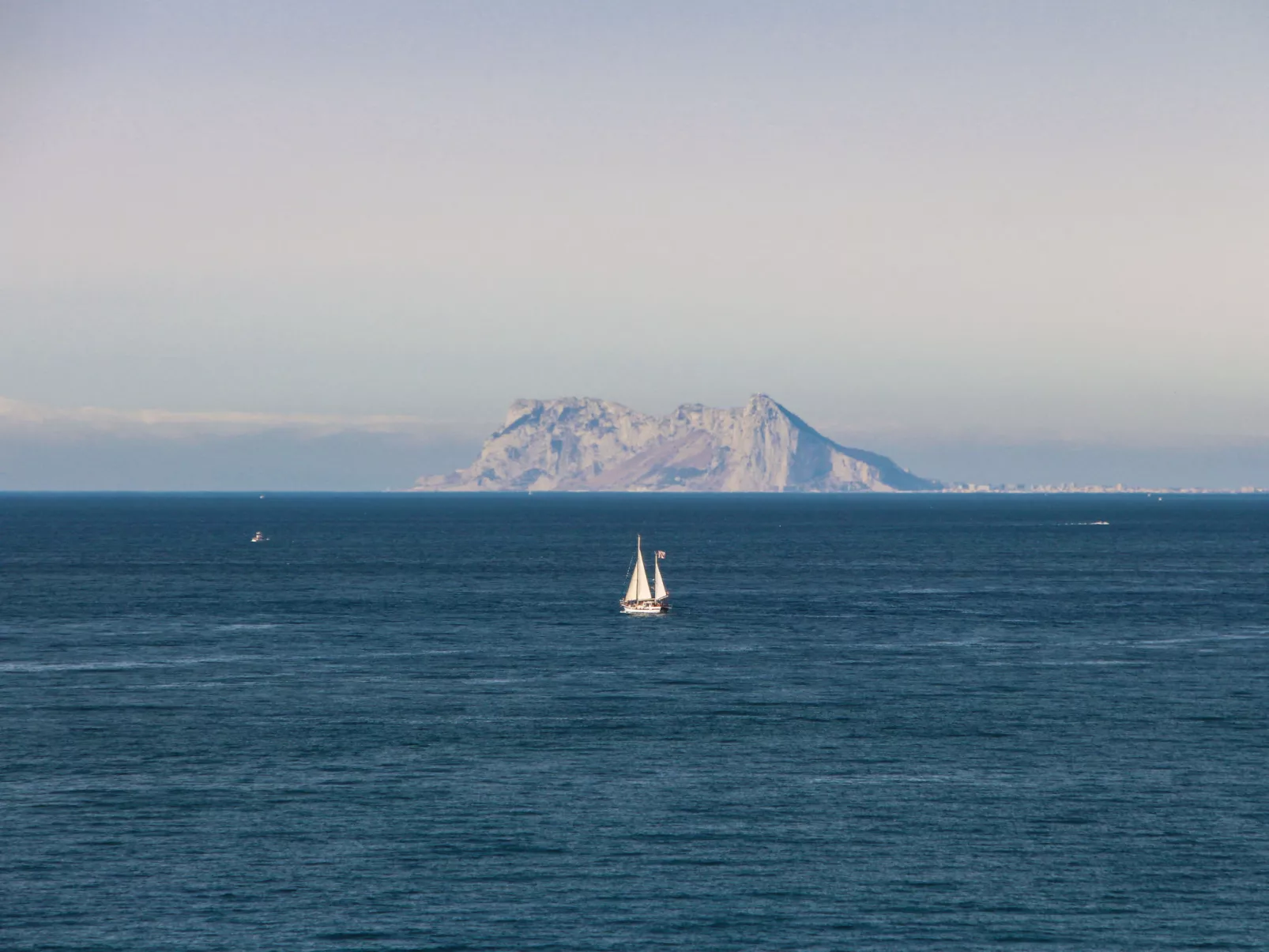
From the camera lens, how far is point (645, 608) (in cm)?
16212

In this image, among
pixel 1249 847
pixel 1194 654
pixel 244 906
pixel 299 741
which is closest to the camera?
pixel 244 906

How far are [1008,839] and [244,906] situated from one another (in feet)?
108

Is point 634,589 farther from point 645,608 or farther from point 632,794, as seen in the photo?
point 632,794

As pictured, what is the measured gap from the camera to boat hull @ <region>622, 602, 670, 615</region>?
161500mm

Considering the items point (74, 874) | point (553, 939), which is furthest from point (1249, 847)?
point (74, 874)

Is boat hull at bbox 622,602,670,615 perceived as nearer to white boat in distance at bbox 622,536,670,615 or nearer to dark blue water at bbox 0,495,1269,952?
white boat in distance at bbox 622,536,670,615

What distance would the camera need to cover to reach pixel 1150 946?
179 feet

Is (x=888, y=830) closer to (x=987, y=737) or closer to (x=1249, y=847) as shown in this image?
(x=1249, y=847)

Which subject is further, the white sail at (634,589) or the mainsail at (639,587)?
the mainsail at (639,587)

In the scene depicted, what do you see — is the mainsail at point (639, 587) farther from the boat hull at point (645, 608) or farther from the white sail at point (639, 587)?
the boat hull at point (645, 608)

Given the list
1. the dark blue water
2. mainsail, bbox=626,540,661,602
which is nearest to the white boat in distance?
mainsail, bbox=626,540,661,602

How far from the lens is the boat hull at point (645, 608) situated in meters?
162

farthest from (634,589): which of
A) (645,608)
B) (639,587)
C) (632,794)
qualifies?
(632,794)

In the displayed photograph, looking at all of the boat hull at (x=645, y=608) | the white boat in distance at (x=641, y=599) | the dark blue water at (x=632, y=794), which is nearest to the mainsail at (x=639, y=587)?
the white boat in distance at (x=641, y=599)
